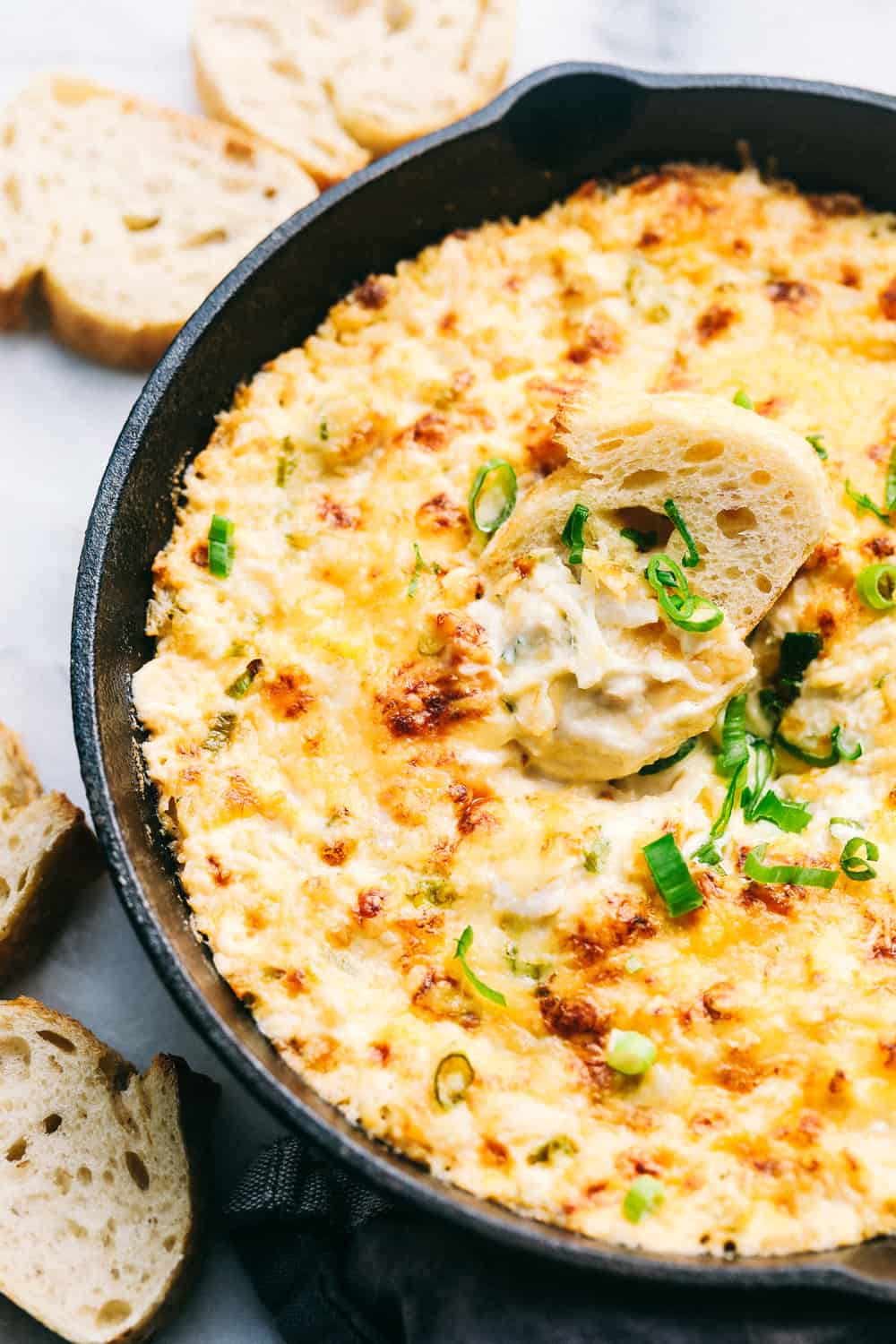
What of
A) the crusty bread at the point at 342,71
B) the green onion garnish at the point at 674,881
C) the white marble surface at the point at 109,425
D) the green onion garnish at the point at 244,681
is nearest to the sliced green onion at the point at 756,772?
the green onion garnish at the point at 674,881

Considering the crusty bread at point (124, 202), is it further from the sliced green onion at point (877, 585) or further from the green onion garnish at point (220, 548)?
the sliced green onion at point (877, 585)

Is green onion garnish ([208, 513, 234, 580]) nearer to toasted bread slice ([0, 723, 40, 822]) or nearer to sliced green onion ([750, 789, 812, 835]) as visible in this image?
toasted bread slice ([0, 723, 40, 822])

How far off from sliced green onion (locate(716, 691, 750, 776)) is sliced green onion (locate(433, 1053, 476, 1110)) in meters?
0.98

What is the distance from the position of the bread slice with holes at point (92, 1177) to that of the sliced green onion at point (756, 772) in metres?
1.65

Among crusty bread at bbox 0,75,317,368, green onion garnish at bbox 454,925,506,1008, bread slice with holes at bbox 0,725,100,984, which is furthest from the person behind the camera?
crusty bread at bbox 0,75,317,368

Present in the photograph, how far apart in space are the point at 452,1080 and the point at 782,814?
3.34ft

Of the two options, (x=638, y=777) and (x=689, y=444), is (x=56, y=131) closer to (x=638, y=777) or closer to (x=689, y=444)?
(x=689, y=444)

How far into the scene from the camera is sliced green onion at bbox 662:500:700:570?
3.44 m

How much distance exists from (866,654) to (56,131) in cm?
317

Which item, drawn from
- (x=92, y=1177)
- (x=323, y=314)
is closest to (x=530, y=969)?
(x=92, y=1177)

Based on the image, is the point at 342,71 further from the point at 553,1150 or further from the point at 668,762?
the point at 553,1150

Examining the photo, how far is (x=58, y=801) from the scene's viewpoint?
13.2 ft

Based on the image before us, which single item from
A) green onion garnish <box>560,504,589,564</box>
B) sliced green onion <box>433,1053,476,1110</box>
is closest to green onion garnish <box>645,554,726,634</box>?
green onion garnish <box>560,504,589,564</box>

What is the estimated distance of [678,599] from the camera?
3371 mm
